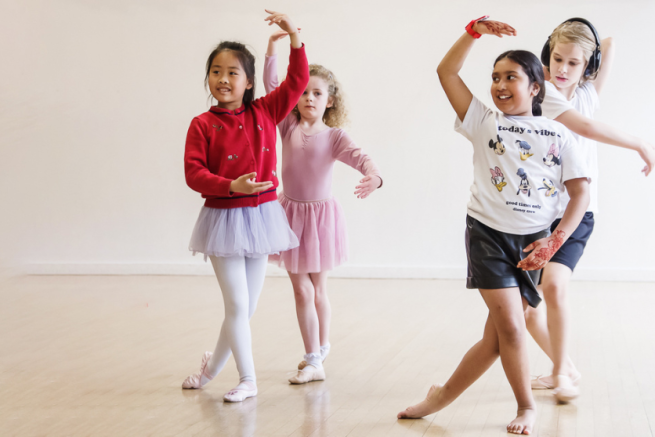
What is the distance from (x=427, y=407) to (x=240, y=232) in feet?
2.40

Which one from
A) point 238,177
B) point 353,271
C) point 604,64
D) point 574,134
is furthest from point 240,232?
point 353,271

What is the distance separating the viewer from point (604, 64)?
7.33 feet

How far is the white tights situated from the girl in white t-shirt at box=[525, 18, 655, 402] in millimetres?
904

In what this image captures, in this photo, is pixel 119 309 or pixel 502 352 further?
pixel 119 309

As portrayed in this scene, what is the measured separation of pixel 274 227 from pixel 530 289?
78 centimetres

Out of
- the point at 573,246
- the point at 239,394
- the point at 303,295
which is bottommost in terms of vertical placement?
the point at 239,394

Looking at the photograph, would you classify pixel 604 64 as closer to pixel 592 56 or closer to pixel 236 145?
pixel 592 56

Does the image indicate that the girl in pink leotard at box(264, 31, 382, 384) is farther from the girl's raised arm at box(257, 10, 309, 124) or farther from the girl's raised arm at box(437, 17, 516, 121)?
the girl's raised arm at box(437, 17, 516, 121)

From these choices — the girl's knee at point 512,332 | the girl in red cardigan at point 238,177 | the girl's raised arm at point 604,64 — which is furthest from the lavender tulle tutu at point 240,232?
the girl's raised arm at point 604,64

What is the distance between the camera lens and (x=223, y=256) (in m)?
1.96

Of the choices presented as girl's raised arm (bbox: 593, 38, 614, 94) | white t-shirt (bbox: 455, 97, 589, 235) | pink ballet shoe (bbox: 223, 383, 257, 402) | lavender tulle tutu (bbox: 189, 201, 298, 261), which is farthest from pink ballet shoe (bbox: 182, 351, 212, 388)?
girl's raised arm (bbox: 593, 38, 614, 94)

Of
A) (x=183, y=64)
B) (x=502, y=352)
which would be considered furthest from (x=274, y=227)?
(x=183, y=64)

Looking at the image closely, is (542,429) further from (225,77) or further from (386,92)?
(386,92)

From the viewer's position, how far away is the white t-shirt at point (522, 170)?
1.63 meters
